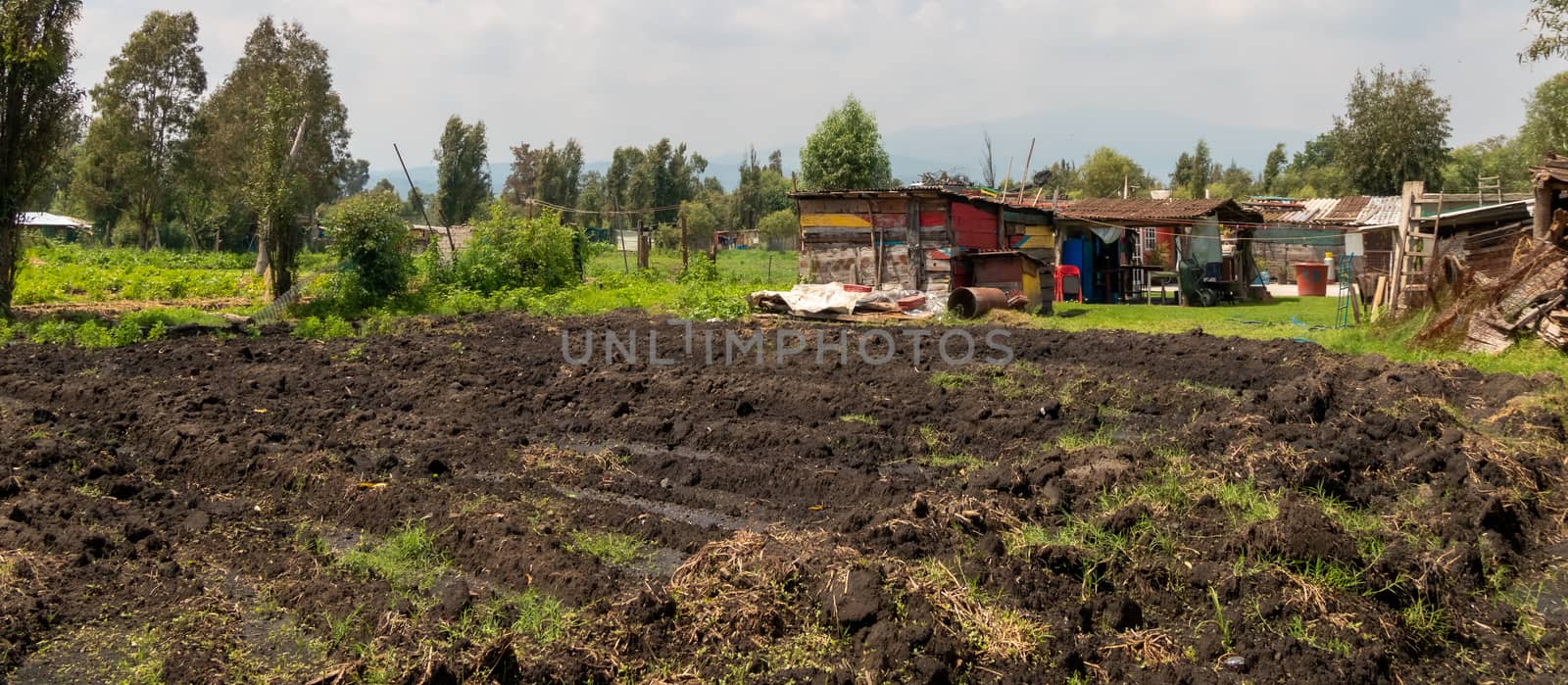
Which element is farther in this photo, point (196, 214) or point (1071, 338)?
point (196, 214)

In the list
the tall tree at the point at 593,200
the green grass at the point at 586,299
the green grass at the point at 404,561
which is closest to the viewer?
the green grass at the point at 404,561

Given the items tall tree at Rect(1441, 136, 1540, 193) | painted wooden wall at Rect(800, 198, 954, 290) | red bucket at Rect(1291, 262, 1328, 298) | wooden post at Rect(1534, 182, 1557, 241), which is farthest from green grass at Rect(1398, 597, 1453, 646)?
tall tree at Rect(1441, 136, 1540, 193)

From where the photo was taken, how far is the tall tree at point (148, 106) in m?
40.4

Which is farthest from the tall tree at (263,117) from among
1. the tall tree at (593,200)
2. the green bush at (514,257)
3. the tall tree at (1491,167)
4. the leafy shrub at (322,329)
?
the tall tree at (1491,167)

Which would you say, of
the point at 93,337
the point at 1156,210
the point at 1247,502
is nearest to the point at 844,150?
the point at 1156,210

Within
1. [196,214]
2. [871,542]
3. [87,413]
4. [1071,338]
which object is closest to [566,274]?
[1071,338]

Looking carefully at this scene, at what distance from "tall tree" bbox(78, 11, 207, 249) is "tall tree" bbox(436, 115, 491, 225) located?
52.3 feet

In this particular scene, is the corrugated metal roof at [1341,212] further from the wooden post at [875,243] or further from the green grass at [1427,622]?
the green grass at [1427,622]

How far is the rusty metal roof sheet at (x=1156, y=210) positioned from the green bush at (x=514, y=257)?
12.0 m

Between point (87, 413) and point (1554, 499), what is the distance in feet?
39.3

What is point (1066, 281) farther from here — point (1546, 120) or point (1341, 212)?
point (1546, 120)

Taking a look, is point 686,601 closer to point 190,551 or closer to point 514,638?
point 514,638

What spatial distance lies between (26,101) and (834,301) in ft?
47.9

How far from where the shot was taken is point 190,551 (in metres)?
6.20
